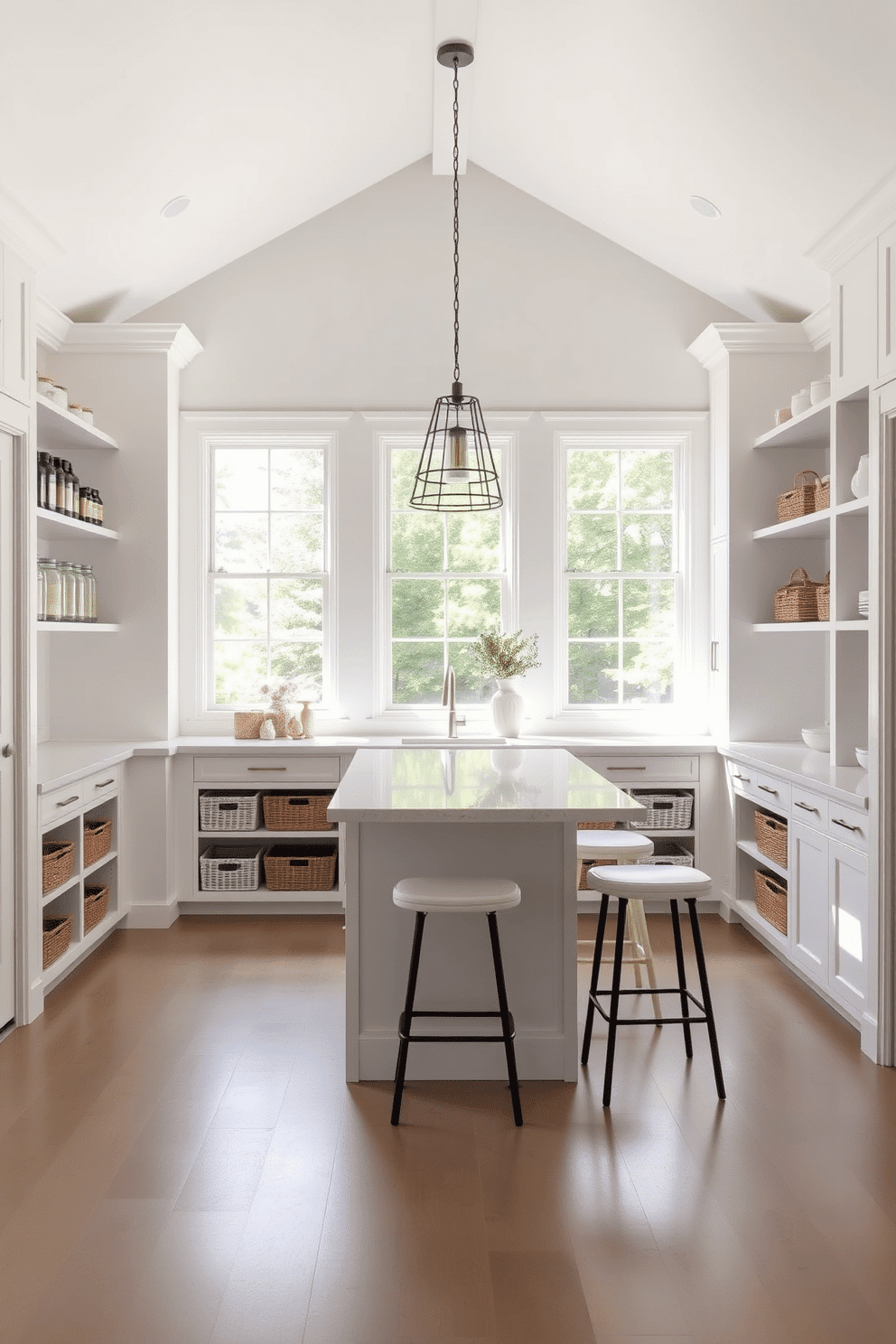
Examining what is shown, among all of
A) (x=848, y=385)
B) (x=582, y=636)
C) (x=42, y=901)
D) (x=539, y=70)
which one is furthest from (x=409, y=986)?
(x=539, y=70)

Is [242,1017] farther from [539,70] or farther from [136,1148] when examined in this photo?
[539,70]

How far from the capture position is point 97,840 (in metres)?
4.73

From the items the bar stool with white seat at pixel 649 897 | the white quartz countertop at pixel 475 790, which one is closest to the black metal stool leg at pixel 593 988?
the bar stool with white seat at pixel 649 897

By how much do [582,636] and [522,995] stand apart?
2898 mm

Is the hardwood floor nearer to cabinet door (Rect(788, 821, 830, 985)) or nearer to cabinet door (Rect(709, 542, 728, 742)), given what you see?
cabinet door (Rect(788, 821, 830, 985))

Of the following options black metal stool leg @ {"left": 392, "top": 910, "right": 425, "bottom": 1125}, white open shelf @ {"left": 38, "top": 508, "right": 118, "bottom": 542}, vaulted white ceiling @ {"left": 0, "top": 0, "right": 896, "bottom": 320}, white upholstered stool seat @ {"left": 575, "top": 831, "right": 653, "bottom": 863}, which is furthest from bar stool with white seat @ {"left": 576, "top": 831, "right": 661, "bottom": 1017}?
white open shelf @ {"left": 38, "top": 508, "right": 118, "bottom": 542}

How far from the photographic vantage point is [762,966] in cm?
449

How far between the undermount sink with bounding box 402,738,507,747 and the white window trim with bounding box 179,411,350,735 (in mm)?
555

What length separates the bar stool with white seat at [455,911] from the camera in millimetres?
2887

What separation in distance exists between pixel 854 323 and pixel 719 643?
2.11m

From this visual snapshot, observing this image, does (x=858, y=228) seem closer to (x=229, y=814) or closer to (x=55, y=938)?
(x=229, y=814)

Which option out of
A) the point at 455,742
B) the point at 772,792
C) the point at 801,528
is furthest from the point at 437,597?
the point at 772,792

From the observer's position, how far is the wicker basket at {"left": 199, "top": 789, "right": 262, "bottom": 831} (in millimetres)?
5246

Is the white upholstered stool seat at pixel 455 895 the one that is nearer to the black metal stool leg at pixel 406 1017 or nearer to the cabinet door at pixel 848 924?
the black metal stool leg at pixel 406 1017
